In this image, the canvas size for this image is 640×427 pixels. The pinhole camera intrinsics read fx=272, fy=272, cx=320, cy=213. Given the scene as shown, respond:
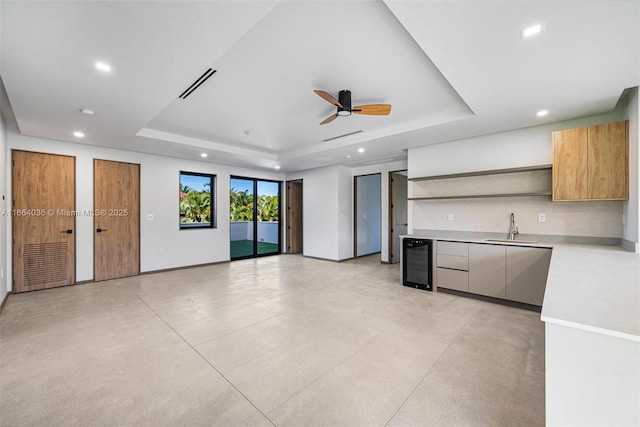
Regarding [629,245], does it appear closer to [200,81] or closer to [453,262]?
[453,262]

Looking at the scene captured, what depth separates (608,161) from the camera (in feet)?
10.3

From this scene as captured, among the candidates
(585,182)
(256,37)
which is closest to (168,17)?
(256,37)

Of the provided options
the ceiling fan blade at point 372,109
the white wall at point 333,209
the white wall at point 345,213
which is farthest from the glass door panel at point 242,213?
the ceiling fan blade at point 372,109

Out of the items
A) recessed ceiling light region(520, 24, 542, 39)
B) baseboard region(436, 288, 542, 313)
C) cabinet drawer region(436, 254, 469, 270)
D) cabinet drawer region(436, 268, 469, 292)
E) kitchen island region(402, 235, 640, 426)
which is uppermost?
recessed ceiling light region(520, 24, 542, 39)

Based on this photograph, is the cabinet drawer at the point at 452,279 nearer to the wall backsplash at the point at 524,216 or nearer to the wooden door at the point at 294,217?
the wall backsplash at the point at 524,216

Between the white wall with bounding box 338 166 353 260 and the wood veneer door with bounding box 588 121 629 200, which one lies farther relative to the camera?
the white wall with bounding box 338 166 353 260

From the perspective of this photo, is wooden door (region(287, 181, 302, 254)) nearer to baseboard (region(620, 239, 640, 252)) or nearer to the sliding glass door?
the sliding glass door

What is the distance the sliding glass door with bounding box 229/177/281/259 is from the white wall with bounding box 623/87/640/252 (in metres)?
7.01

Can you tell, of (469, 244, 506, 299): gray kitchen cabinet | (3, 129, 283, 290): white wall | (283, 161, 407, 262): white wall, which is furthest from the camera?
(283, 161, 407, 262): white wall

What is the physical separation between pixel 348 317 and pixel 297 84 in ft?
9.01

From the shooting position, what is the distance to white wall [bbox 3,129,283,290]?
4867 millimetres

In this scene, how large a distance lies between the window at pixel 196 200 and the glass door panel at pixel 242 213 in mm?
528

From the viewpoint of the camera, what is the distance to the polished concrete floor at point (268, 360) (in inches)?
69.2

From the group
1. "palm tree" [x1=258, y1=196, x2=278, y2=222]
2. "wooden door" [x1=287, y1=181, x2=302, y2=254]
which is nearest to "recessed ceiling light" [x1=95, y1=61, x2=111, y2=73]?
"palm tree" [x1=258, y1=196, x2=278, y2=222]
